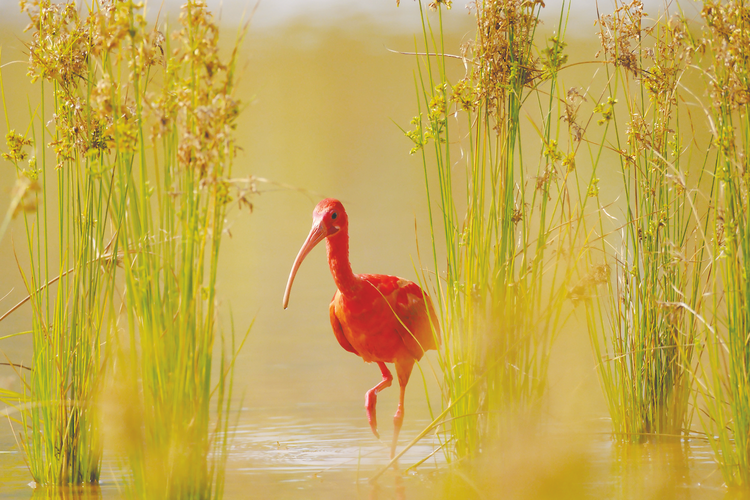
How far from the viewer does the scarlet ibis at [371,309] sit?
2.55 metres

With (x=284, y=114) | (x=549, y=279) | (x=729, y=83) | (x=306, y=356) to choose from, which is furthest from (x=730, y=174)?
(x=284, y=114)

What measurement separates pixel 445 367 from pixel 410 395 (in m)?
1.62

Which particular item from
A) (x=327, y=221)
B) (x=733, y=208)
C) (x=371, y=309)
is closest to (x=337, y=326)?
(x=371, y=309)

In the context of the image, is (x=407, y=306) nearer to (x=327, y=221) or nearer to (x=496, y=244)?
(x=327, y=221)

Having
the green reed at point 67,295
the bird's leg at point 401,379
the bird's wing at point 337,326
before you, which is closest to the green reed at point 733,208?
the bird's leg at point 401,379

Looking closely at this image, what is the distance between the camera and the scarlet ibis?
8.38 feet

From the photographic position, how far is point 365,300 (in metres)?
2.63

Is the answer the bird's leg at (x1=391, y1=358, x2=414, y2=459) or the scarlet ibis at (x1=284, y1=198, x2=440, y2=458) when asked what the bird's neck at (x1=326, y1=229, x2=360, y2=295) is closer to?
the scarlet ibis at (x1=284, y1=198, x2=440, y2=458)

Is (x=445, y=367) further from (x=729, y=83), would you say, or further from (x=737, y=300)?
(x=729, y=83)

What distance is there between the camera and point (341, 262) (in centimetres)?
257

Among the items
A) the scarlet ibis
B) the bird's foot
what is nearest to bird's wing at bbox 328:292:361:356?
the scarlet ibis

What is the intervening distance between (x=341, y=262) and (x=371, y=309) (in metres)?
0.21

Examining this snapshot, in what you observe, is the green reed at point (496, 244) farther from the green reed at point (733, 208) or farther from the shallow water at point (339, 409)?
the green reed at point (733, 208)

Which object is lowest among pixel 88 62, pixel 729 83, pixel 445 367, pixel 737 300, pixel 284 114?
pixel 445 367
